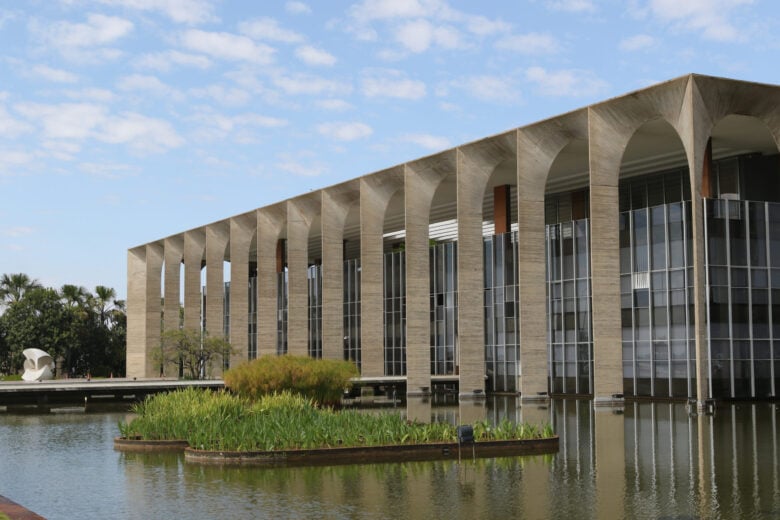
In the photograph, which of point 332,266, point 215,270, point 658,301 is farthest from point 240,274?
point 658,301

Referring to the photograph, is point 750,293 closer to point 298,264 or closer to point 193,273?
point 298,264

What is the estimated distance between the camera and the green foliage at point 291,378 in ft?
107

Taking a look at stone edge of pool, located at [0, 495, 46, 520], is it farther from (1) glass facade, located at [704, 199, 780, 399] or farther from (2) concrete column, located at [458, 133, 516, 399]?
(2) concrete column, located at [458, 133, 516, 399]

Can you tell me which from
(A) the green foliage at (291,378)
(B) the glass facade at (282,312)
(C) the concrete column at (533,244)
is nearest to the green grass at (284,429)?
(A) the green foliage at (291,378)

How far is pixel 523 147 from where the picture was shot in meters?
40.8

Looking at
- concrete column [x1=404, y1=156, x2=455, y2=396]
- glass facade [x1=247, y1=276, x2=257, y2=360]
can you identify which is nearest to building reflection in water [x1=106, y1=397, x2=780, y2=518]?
concrete column [x1=404, y1=156, x2=455, y2=396]

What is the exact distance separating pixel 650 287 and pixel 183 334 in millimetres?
31748

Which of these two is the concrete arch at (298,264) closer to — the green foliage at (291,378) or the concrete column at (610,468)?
the green foliage at (291,378)

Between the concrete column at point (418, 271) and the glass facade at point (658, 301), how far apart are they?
11.1 m

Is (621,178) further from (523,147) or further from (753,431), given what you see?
(753,431)

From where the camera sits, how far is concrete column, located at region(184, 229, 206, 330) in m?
72.9

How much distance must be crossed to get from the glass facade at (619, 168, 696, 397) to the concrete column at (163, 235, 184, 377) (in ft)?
143

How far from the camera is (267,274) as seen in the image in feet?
212

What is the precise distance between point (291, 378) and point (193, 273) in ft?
137
